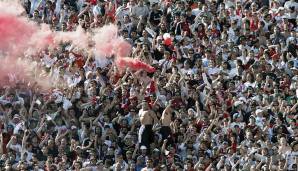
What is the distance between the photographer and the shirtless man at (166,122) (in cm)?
3028

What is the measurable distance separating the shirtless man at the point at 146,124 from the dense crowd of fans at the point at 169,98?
0.03m

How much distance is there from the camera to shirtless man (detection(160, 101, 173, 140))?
3028 cm

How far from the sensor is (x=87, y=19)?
34.9m

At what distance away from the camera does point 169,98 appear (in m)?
31.3

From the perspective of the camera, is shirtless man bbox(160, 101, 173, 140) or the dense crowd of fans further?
shirtless man bbox(160, 101, 173, 140)

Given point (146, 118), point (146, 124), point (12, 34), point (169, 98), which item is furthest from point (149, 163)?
point (12, 34)

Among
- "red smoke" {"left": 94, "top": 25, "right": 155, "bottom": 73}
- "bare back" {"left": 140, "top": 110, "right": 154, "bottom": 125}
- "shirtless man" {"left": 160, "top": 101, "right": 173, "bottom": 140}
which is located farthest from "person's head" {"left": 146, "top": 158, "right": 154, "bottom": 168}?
"red smoke" {"left": 94, "top": 25, "right": 155, "bottom": 73}

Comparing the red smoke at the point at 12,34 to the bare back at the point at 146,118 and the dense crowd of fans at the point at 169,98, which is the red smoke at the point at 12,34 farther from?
the bare back at the point at 146,118

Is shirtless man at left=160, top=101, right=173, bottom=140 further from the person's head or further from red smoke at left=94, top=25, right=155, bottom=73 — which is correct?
red smoke at left=94, top=25, right=155, bottom=73

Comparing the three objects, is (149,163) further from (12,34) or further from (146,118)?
(12,34)

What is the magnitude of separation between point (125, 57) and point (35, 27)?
2798 millimetres

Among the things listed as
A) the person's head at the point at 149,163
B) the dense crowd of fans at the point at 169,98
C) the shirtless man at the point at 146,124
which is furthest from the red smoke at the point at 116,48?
the person's head at the point at 149,163

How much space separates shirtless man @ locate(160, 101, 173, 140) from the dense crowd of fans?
1.0 inches

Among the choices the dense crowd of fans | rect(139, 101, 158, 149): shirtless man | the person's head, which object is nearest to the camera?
the person's head
